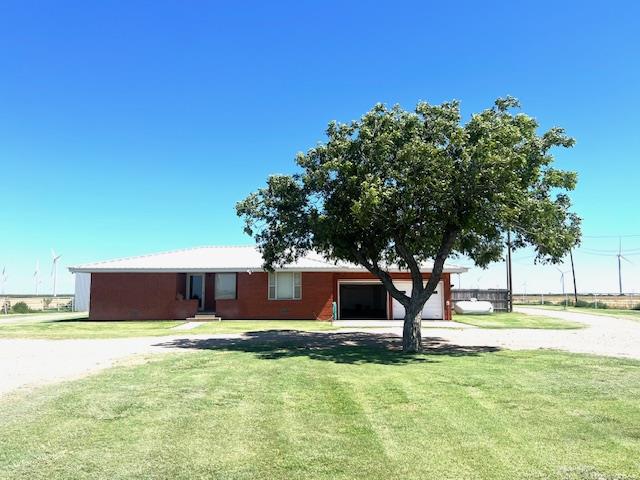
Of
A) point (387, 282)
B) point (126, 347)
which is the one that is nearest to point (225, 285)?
point (126, 347)

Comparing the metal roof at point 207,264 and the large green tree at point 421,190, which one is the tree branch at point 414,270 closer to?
the large green tree at point 421,190

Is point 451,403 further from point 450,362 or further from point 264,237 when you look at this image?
point 264,237

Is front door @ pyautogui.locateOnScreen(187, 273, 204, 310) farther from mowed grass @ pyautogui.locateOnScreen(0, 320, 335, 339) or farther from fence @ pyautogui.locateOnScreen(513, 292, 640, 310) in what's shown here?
fence @ pyautogui.locateOnScreen(513, 292, 640, 310)

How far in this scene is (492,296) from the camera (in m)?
41.9

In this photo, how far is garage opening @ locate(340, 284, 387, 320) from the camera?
3438 cm

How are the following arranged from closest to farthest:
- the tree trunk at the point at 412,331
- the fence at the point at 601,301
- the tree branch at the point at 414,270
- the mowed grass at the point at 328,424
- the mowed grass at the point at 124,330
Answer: the mowed grass at the point at 328,424 → the tree trunk at the point at 412,331 → the tree branch at the point at 414,270 → the mowed grass at the point at 124,330 → the fence at the point at 601,301

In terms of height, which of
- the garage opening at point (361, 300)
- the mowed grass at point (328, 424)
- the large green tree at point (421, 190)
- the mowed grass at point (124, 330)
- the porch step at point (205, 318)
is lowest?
the mowed grass at point (328, 424)

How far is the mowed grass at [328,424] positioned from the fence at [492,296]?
100 feet

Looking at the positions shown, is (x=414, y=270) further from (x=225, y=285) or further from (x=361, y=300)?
(x=361, y=300)

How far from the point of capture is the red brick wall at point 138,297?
29516mm

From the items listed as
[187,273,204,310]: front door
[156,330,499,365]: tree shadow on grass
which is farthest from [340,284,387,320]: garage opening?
[156,330,499,365]: tree shadow on grass

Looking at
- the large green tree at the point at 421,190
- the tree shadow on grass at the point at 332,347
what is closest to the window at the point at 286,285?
the tree shadow on grass at the point at 332,347

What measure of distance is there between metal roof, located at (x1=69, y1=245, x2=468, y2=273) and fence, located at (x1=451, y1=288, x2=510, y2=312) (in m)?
13.5

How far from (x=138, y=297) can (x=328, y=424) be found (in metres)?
25.0
